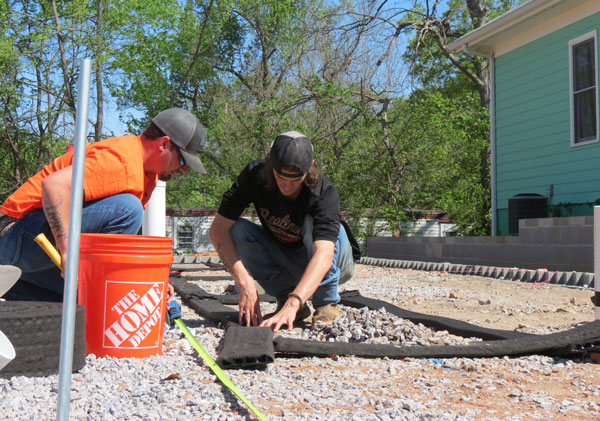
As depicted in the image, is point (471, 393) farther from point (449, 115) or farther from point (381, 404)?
point (449, 115)

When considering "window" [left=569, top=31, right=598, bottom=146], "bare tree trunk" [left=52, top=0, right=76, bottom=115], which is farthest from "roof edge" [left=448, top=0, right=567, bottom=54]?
"bare tree trunk" [left=52, top=0, right=76, bottom=115]

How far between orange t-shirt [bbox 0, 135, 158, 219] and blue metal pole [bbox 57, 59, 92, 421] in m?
1.49

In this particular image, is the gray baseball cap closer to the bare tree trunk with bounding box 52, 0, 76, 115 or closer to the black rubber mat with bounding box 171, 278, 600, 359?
the black rubber mat with bounding box 171, 278, 600, 359

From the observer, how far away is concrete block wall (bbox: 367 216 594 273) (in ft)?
21.4

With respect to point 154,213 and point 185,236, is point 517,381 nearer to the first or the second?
point 154,213

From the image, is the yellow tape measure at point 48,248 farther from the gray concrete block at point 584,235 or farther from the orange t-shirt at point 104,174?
the gray concrete block at point 584,235

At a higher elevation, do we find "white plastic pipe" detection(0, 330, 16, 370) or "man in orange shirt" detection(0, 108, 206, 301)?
"man in orange shirt" detection(0, 108, 206, 301)

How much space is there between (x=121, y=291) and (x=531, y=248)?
6.37 meters

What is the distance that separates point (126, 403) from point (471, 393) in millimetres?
1222

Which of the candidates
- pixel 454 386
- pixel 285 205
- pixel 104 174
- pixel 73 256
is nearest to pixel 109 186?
pixel 104 174

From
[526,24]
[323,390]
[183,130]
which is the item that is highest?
[526,24]

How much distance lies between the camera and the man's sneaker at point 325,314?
3332 mm

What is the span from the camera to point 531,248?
7.44 meters

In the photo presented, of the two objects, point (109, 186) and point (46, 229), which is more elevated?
point (109, 186)
